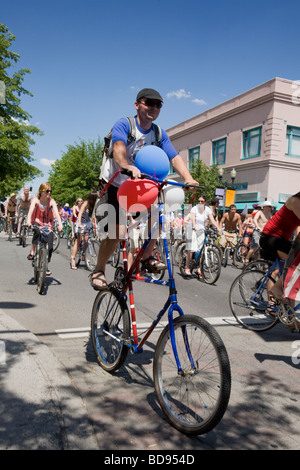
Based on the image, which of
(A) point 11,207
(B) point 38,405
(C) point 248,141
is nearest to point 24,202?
(A) point 11,207

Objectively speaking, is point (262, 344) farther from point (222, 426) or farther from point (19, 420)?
point (19, 420)

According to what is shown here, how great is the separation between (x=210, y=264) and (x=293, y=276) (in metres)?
4.99

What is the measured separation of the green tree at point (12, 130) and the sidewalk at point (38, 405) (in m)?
25.3

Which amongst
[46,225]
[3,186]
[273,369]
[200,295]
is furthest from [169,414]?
[3,186]

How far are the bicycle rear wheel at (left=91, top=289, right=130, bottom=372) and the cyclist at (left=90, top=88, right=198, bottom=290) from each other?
0.67 feet

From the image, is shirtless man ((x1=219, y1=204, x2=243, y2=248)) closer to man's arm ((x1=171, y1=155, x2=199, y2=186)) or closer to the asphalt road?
the asphalt road

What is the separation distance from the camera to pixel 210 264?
9125 mm

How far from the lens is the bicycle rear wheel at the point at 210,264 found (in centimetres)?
891

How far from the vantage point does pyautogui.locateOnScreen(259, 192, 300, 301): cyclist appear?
453cm

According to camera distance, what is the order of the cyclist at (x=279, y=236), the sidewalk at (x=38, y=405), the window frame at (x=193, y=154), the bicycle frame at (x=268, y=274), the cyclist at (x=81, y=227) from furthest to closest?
the window frame at (x=193, y=154) → the cyclist at (x=81, y=227) → the bicycle frame at (x=268, y=274) → the cyclist at (x=279, y=236) → the sidewalk at (x=38, y=405)

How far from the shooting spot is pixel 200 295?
7465 millimetres

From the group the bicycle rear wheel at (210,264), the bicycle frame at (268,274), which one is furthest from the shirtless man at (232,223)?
the bicycle frame at (268,274)

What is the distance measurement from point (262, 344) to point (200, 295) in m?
2.98

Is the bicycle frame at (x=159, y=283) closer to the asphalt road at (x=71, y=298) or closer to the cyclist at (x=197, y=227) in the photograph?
the asphalt road at (x=71, y=298)
